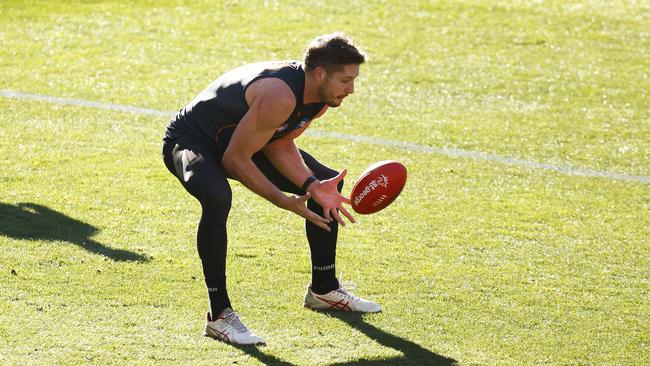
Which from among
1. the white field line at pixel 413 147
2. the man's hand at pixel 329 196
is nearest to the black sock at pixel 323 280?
the man's hand at pixel 329 196

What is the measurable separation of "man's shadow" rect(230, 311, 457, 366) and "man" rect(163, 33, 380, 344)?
0.69ft

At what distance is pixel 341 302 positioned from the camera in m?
7.07

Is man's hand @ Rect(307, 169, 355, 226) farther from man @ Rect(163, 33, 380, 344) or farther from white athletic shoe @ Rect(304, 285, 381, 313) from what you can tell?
white athletic shoe @ Rect(304, 285, 381, 313)

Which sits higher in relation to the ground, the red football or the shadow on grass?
the red football

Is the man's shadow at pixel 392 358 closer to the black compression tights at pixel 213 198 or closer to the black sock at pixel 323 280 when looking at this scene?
the black sock at pixel 323 280

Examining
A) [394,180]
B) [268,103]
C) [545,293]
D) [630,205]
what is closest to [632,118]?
[630,205]

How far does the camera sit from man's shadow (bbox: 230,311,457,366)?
6.27 m

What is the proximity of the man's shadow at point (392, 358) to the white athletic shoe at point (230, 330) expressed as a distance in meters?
0.05

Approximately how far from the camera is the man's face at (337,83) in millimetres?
6379

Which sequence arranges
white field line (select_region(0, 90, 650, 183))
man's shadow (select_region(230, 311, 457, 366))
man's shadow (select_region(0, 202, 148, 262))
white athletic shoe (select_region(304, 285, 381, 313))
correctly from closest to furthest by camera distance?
1. man's shadow (select_region(230, 311, 457, 366))
2. white athletic shoe (select_region(304, 285, 381, 313))
3. man's shadow (select_region(0, 202, 148, 262))
4. white field line (select_region(0, 90, 650, 183))

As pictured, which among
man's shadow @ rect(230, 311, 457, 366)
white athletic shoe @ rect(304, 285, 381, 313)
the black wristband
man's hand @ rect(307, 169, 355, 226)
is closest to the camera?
man's shadow @ rect(230, 311, 457, 366)

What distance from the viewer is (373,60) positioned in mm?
14117

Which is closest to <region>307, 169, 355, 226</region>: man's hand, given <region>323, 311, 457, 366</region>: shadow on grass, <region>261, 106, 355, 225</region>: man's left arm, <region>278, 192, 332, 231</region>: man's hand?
<region>261, 106, 355, 225</region>: man's left arm

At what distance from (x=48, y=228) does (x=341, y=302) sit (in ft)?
8.41
